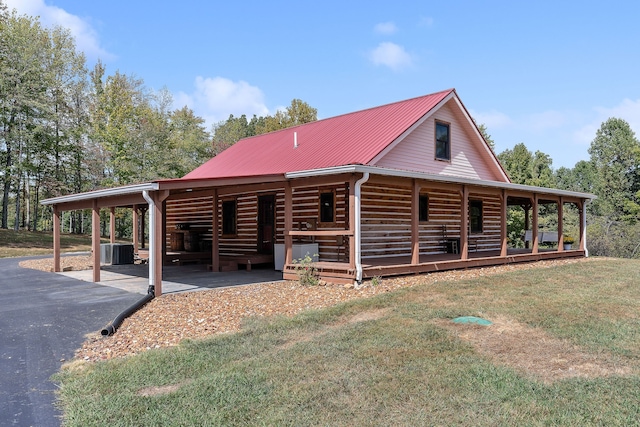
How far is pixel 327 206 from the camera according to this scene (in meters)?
13.2

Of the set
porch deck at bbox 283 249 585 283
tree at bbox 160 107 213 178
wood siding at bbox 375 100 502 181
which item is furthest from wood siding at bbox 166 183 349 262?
tree at bbox 160 107 213 178

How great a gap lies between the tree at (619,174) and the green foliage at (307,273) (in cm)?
3276

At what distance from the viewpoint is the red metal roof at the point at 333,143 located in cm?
1320

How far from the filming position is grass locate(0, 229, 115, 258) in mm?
23112

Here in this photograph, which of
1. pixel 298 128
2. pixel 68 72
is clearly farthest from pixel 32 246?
pixel 298 128

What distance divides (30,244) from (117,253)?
13.4m

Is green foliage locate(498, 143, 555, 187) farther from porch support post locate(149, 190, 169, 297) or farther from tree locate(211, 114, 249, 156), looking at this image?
porch support post locate(149, 190, 169, 297)

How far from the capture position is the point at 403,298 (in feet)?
27.7

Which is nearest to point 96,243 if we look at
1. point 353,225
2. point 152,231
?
point 152,231

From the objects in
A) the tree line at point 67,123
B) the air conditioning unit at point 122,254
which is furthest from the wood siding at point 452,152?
the tree line at point 67,123

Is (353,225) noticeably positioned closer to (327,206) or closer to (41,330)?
(327,206)

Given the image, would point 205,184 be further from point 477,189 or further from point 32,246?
point 32,246

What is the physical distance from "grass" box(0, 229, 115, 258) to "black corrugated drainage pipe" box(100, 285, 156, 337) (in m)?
17.5

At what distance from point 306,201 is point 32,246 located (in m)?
19.3
